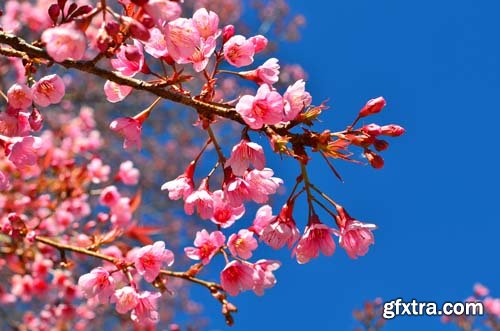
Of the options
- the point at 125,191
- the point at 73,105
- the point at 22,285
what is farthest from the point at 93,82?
the point at 22,285

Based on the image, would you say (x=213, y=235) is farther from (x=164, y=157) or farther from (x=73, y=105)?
(x=164, y=157)

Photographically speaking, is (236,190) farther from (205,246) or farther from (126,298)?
(126,298)

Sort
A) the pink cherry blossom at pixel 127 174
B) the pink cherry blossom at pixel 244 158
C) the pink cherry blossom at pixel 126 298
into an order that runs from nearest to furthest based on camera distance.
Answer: the pink cherry blossom at pixel 244 158, the pink cherry blossom at pixel 126 298, the pink cherry blossom at pixel 127 174

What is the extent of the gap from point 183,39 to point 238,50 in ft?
0.76

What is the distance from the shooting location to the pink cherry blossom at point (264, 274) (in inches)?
69.6

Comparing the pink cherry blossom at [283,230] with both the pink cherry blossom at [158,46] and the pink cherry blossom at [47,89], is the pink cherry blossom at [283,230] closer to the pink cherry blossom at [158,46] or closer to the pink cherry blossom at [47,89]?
the pink cherry blossom at [158,46]

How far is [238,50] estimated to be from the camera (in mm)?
1558

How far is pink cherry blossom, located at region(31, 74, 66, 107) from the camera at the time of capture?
→ 1.49 metres

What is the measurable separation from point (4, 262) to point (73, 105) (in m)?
4.57

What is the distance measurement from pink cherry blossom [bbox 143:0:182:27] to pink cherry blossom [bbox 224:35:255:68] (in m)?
0.39

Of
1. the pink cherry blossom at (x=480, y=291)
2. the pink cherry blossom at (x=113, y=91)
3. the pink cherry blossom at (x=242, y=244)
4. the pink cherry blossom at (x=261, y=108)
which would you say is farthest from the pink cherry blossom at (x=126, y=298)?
the pink cherry blossom at (x=480, y=291)

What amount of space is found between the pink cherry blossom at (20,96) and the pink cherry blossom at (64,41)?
1.19 ft

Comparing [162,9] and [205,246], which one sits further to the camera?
[205,246]

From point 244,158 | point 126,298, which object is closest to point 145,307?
point 126,298
